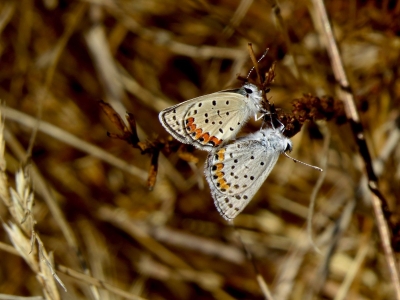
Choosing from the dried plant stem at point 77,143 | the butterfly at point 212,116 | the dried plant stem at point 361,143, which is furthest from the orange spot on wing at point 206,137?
the dried plant stem at point 77,143

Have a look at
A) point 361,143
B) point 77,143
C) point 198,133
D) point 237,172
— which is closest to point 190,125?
point 198,133

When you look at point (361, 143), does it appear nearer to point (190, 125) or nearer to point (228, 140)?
point (228, 140)

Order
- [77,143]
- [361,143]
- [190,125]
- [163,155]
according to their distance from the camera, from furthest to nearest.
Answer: [163,155] < [77,143] < [361,143] < [190,125]

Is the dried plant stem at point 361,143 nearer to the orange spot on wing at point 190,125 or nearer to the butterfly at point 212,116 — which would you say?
the butterfly at point 212,116

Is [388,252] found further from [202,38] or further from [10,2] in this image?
[10,2]

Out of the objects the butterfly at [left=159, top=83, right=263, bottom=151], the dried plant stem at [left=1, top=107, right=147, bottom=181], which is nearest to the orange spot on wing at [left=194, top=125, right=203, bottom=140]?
the butterfly at [left=159, top=83, right=263, bottom=151]

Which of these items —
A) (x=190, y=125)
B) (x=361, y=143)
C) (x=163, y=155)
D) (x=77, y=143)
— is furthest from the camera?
(x=163, y=155)

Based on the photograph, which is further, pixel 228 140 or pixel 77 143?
pixel 77 143
